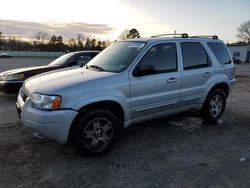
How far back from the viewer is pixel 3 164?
4.29 m

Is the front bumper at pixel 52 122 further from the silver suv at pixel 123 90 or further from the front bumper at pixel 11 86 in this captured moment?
the front bumper at pixel 11 86

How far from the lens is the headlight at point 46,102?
4148 mm

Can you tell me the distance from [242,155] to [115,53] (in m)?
Answer: 2.78

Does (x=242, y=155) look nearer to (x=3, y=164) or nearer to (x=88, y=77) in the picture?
(x=88, y=77)

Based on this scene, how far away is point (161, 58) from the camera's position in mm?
5367

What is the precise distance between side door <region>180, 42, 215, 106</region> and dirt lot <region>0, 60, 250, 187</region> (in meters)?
0.73

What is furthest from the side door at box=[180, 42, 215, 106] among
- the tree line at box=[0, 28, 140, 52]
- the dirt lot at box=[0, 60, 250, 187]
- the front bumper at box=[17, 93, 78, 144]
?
the tree line at box=[0, 28, 140, 52]

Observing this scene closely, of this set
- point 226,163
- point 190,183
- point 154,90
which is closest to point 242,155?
point 226,163

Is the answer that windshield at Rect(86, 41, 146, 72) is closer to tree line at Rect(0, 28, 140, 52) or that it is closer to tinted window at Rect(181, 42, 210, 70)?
tinted window at Rect(181, 42, 210, 70)

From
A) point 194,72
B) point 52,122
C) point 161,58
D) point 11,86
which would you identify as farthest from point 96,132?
point 11,86

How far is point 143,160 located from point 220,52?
10.9 ft

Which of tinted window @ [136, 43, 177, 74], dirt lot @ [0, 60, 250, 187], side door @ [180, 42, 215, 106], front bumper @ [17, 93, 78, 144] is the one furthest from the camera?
side door @ [180, 42, 215, 106]

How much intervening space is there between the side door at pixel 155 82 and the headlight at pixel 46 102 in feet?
4.11

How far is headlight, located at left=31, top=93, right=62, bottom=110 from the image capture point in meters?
4.15
